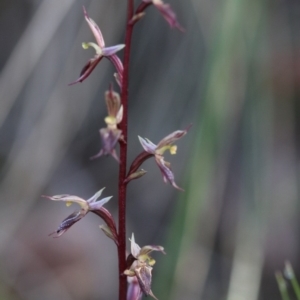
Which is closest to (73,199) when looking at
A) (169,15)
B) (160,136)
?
(169,15)

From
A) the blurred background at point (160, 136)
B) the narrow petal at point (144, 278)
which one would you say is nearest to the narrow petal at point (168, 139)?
the narrow petal at point (144, 278)

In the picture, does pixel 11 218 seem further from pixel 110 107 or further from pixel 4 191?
pixel 110 107

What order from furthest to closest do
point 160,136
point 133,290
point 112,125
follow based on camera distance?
point 160,136, point 133,290, point 112,125

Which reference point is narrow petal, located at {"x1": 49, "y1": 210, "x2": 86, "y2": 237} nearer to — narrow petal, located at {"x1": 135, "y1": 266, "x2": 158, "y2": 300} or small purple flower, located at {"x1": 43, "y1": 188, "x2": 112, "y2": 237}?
small purple flower, located at {"x1": 43, "y1": 188, "x2": 112, "y2": 237}

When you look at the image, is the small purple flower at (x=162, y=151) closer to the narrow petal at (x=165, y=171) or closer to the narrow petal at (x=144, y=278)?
the narrow petal at (x=165, y=171)

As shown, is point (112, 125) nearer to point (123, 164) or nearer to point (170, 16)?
point (123, 164)

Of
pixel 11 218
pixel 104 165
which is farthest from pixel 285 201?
pixel 11 218
